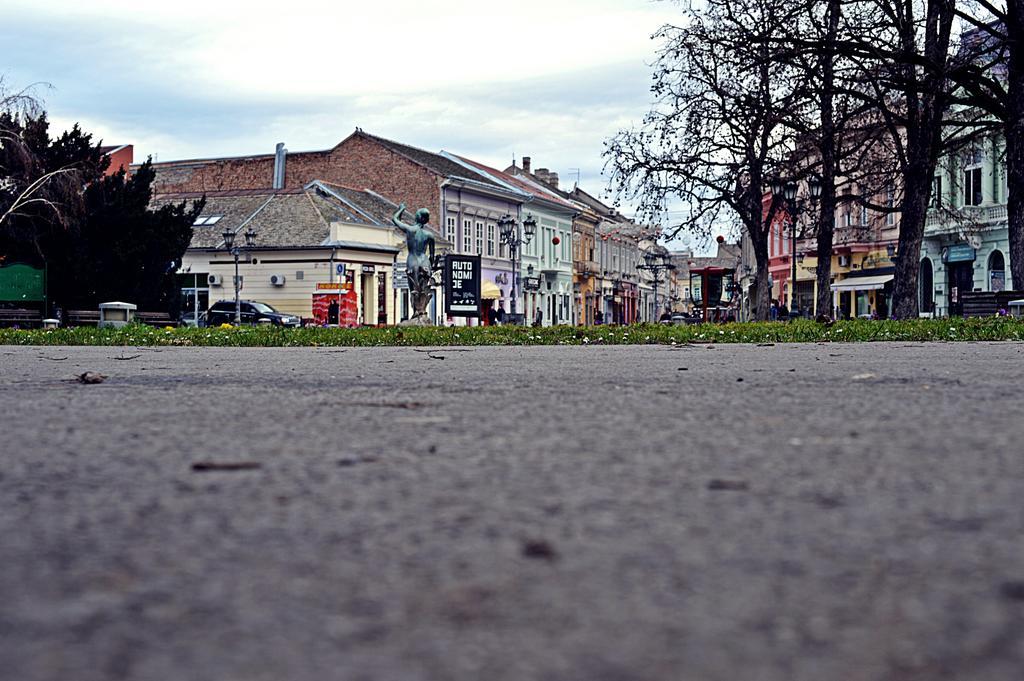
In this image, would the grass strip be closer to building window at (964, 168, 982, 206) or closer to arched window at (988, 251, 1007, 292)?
arched window at (988, 251, 1007, 292)

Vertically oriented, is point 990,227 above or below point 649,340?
above

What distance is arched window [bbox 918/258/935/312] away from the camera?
4838 centimetres

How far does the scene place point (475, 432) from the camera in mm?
3539

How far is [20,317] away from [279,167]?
34.0 meters

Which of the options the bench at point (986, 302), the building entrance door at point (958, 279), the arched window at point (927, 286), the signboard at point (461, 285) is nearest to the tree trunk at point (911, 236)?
the bench at point (986, 302)

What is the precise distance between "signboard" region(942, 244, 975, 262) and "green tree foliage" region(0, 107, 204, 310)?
27154 millimetres

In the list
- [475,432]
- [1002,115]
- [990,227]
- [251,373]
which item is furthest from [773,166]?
[475,432]

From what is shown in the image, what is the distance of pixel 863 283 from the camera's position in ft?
180

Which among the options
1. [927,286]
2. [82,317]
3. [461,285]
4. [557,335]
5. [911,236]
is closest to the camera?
[557,335]

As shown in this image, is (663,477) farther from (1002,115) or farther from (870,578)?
(1002,115)

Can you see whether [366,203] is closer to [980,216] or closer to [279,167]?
[279,167]

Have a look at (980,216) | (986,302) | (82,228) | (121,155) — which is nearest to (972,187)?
(980,216)

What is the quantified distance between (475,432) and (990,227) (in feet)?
140

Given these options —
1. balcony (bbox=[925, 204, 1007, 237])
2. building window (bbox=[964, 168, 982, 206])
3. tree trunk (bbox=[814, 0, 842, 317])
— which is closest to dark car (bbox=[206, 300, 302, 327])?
tree trunk (bbox=[814, 0, 842, 317])
